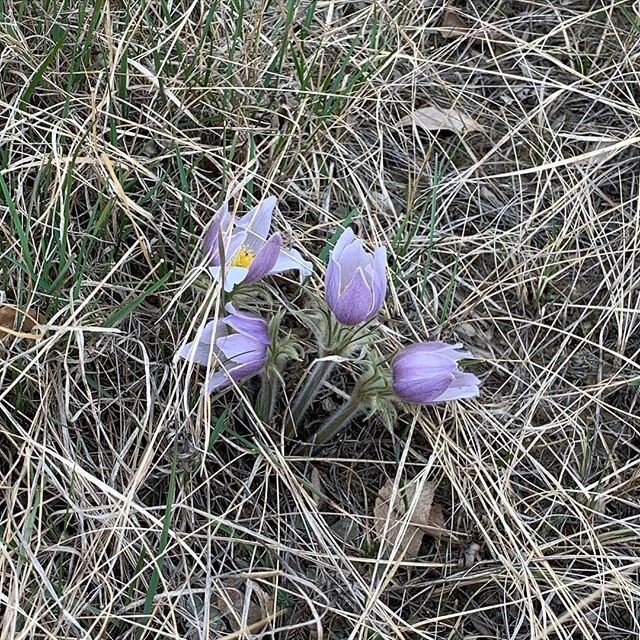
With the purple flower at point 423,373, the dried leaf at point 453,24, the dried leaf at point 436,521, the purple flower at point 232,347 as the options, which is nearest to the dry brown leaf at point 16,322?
the purple flower at point 232,347

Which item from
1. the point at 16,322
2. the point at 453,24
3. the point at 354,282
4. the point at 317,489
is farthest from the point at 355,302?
the point at 453,24

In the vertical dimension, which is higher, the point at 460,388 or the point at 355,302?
the point at 355,302

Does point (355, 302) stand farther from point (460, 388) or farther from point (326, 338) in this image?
point (460, 388)

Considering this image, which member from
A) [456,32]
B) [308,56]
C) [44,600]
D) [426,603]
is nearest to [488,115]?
[456,32]

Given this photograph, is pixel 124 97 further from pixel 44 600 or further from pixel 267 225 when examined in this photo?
pixel 44 600

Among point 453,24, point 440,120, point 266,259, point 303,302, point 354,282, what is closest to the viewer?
point 354,282

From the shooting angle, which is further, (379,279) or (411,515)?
(411,515)

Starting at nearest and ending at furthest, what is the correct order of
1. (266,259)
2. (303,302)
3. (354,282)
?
(354,282)
(266,259)
(303,302)
